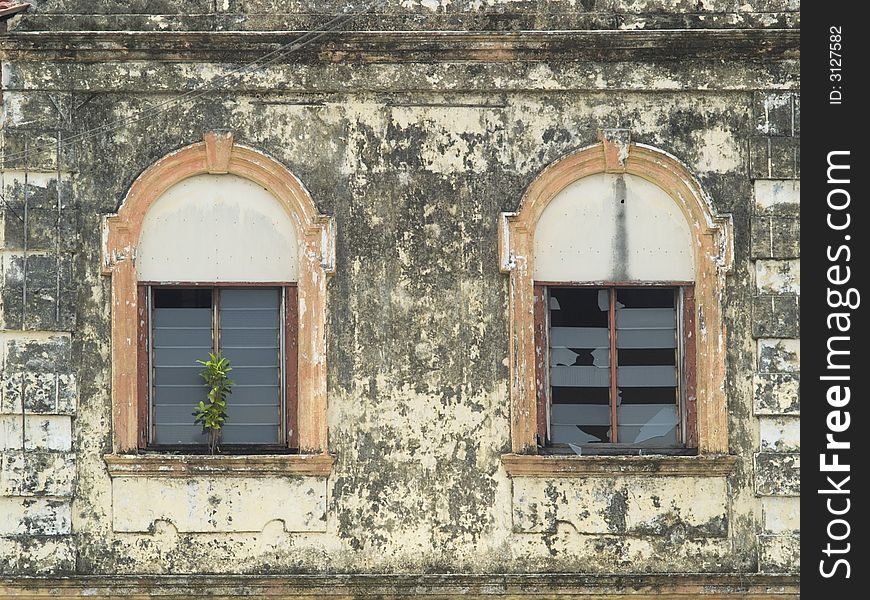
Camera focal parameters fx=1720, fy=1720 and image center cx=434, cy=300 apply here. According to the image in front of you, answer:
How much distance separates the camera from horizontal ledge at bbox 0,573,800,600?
1250cm

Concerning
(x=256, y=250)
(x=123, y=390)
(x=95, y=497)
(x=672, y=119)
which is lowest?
(x=95, y=497)

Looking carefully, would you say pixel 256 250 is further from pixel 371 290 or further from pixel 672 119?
pixel 672 119

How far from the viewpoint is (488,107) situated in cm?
1298

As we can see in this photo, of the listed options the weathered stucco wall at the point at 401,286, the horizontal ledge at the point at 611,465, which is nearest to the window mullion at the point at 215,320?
the weathered stucco wall at the point at 401,286

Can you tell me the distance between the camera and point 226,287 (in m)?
12.9

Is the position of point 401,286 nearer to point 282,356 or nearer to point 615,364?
point 282,356

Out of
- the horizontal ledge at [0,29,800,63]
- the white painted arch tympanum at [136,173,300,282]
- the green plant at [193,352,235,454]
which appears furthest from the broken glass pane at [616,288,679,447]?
the green plant at [193,352,235,454]

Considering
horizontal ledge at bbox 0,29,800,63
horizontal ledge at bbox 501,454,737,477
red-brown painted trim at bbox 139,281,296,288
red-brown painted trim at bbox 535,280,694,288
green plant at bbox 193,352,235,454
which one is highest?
horizontal ledge at bbox 0,29,800,63

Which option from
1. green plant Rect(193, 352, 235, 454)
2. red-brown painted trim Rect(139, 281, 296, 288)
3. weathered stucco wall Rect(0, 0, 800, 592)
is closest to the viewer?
weathered stucco wall Rect(0, 0, 800, 592)

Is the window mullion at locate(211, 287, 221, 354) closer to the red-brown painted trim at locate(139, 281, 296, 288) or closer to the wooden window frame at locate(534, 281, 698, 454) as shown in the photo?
the red-brown painted trim at locate(139, 281, 296, 288)

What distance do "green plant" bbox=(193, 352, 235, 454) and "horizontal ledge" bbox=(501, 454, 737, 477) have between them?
6.97ft

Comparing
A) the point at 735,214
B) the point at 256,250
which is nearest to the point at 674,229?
the point at 735,214

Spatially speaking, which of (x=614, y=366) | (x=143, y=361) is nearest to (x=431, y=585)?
(x=614, y=366)

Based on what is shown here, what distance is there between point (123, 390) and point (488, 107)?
344cm
